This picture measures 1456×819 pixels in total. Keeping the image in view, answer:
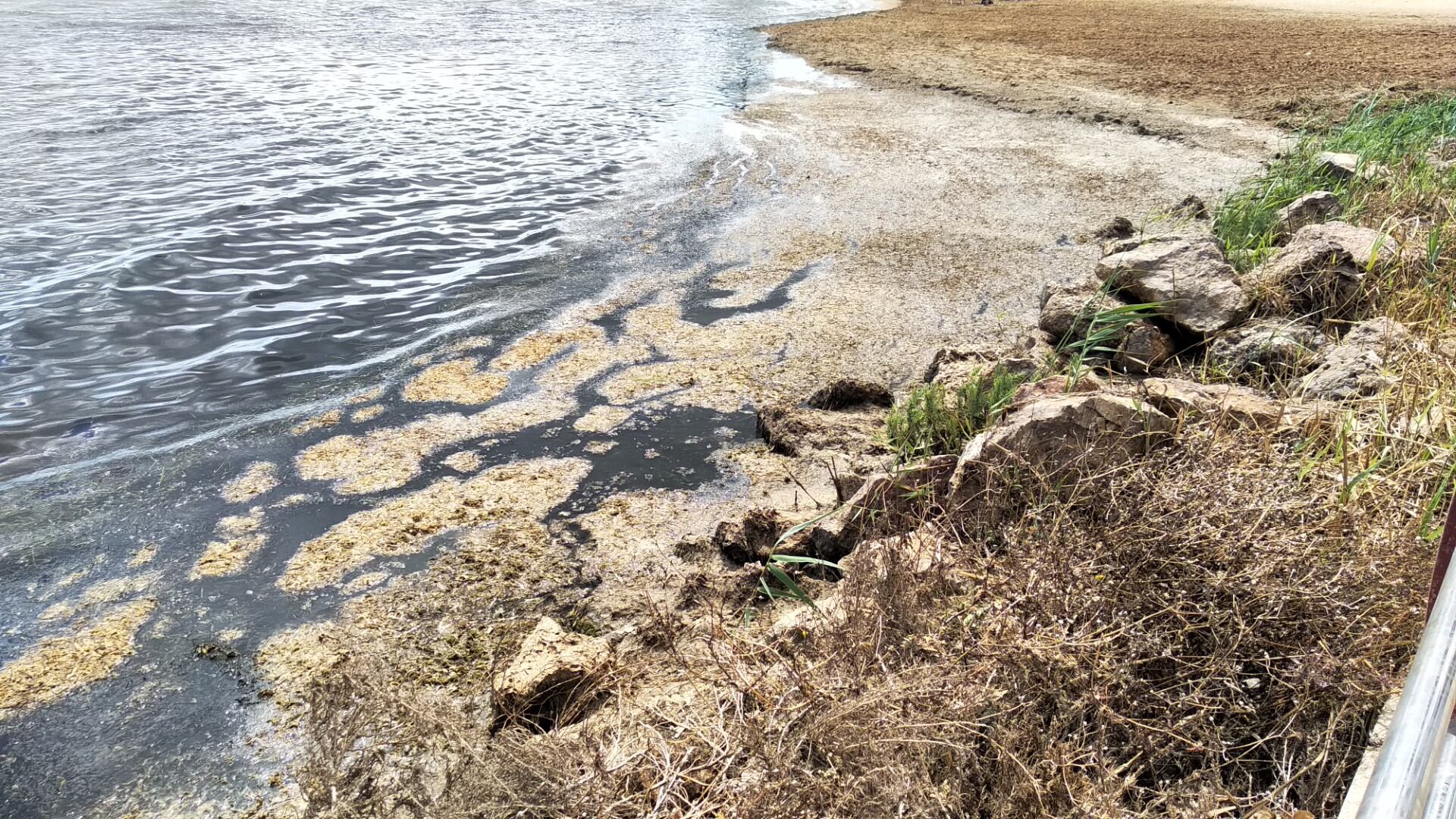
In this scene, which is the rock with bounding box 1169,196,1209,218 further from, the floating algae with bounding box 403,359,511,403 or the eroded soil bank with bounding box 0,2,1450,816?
the floating algae with bounding box 403,359,511,403

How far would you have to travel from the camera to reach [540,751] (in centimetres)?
180

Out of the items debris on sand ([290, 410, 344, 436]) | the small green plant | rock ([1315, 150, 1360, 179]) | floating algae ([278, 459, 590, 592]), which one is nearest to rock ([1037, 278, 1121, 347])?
the small green plant

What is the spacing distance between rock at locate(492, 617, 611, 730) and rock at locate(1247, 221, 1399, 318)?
2892 millimetres

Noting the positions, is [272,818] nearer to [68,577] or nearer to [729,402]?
[68,577]

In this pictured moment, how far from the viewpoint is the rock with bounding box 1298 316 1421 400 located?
2.96 meters

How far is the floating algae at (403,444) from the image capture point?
11.2 ft

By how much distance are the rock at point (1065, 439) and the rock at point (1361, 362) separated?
78 centimetres

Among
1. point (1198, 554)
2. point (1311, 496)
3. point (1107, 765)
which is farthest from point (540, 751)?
point (1311, 496)

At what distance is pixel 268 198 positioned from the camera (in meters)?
6.45

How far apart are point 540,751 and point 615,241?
4.41m

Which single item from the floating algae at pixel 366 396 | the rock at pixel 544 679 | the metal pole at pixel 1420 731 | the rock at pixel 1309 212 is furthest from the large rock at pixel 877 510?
the rock at pixel 1309 212

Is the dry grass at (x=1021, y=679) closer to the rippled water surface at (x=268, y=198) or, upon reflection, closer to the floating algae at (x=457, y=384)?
the floating algae at (x=457, y=384)

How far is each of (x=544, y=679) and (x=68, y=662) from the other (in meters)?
1.34

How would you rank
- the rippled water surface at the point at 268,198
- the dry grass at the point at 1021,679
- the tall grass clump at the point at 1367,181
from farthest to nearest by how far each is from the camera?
the tall grass clump at the point at 1367,181 < the rippled water surface at the point at 268,198 < the dry grass at the point at 1021,679
